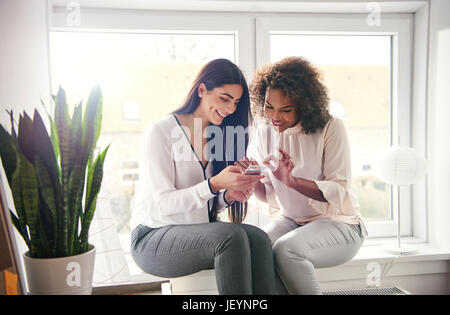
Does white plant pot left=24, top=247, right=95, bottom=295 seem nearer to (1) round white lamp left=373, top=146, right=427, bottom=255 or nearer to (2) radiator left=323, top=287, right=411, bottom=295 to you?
(2) radiator left=323, top=287, right=411, bottom=295

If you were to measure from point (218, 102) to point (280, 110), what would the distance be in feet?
0.86

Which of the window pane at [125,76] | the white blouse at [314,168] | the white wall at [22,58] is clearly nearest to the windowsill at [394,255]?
the white blouse at [314,168]

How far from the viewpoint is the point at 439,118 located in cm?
196

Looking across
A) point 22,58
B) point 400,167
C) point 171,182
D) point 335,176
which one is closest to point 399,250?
point 400,167

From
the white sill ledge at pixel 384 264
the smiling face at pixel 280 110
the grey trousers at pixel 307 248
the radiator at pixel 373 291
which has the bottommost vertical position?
the radiator at pixel 373 291

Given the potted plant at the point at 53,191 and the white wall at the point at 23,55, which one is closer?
the potted plant at the point at 53,191

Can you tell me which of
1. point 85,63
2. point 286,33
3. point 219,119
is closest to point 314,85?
point 286,33

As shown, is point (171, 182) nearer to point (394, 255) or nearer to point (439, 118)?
point (394, 255)

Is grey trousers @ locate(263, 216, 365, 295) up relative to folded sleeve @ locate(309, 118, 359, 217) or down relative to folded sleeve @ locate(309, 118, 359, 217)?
down

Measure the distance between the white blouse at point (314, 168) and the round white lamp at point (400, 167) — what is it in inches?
10.4

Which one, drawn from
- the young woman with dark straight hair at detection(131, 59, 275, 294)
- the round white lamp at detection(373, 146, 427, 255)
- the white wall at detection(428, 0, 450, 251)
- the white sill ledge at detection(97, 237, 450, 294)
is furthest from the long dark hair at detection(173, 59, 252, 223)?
the white wall at detection(428, 0, 450, 251)

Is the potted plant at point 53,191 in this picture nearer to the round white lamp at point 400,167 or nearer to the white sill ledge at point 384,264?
the white sill ledge at point 384,264

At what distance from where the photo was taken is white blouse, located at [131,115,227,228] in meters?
1.54

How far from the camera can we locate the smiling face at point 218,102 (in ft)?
5.37
